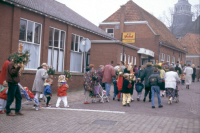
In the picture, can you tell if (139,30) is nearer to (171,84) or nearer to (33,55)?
(33,55)

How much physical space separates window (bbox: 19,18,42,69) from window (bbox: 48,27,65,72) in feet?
4.03

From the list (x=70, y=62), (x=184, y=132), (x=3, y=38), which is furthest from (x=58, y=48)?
(x=184, y=132)

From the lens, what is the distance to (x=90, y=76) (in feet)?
37.7

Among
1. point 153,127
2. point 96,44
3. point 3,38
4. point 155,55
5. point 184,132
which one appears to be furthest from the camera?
point 155,55

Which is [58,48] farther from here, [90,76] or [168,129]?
[168,129]

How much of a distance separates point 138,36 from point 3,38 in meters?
24.7

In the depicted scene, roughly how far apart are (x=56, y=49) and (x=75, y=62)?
8.70ft

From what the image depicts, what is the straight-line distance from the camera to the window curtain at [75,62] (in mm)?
18578

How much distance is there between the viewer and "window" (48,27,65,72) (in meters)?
16.2

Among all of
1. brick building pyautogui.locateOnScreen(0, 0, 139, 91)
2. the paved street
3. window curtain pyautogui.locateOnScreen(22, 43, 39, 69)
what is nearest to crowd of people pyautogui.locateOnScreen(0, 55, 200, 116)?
the paved street

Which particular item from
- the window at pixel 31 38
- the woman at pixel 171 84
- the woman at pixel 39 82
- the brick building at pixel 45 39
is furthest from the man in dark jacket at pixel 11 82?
the woman at pixel 171 84

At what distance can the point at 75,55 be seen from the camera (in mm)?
18953

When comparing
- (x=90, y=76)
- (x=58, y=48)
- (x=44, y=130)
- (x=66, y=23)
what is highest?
(x=66, y=23)

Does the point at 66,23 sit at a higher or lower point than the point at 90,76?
higher
